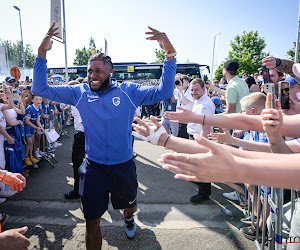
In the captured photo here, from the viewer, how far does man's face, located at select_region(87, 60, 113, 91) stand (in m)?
2.58

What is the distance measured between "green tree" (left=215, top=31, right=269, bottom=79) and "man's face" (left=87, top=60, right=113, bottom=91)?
101ft

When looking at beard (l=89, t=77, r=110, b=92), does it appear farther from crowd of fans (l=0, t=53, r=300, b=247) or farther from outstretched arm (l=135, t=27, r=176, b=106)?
crowd of fans (l=0, t=53, r=300, b=247)

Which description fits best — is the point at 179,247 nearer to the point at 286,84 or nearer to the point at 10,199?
the point at 286,84

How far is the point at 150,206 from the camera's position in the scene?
12.5ft

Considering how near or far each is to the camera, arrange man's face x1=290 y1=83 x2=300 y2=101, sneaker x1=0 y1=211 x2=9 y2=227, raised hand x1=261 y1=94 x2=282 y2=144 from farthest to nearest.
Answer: sneaker x1=0 y1=211 x2=9 y2=227 < man's face x1=290 y1=83 x2=300 y2=101 < raised hand x1=261 y1=94 x2=282 y2=144

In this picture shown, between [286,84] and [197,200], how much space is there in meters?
Answer: 2.58

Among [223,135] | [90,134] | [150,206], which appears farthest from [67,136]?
[223,135]

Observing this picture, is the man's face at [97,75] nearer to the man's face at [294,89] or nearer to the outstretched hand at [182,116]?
the outstretched hand at [182,116]

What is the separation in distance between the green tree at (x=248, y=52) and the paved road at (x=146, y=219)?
1157 inches

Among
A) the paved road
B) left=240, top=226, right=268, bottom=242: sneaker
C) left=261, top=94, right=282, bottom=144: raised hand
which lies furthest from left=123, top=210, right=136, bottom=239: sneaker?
left=261, top=94, right=282, bottom=144: raised hand

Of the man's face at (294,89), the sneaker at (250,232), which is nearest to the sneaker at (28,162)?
the sneaker at (250,232)

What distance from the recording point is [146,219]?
3.41 metres

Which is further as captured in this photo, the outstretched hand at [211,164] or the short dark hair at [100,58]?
the short dark hair at [100,58]

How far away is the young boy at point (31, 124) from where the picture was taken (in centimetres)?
568
